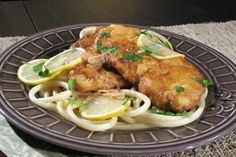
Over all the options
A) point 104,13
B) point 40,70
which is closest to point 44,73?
point 40,70

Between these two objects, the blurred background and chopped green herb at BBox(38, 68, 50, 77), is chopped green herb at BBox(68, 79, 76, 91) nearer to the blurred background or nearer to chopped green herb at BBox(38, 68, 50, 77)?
chopped green herb at BBox(38, 68, 50, 77)

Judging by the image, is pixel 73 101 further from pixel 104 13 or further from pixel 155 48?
pixel 104 13

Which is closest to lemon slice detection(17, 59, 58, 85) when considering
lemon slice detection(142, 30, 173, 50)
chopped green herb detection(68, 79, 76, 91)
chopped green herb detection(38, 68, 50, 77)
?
chopped green herb detection(38, 68, 50, 77)

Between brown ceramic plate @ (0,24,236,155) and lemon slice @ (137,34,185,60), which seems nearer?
brown ceramic plate @ (0,24,236,155)

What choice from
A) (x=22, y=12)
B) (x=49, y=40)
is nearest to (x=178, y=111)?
(x=49, y=40)

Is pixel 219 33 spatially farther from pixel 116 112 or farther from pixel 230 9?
pixel 116 112

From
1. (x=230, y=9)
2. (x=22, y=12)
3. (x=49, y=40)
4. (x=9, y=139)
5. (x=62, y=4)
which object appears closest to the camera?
(x=9, y=139)

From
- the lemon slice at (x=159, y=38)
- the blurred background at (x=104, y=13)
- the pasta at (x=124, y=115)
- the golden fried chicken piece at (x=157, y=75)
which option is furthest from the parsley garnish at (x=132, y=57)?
the blurred background at (x=104, y=13)
